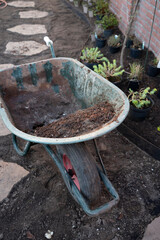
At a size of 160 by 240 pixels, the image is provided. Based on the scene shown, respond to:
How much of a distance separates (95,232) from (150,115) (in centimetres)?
149

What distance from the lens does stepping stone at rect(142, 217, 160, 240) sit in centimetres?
156

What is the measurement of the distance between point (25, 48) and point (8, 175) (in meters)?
3.22

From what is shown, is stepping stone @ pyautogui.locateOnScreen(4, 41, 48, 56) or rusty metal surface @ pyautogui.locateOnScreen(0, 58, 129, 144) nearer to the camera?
rusty metal surface @ pyautogui.locateOnScreen(0, 58, 129, 144)

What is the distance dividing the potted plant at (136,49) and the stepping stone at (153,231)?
2.54m

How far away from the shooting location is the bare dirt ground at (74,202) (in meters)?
1.61

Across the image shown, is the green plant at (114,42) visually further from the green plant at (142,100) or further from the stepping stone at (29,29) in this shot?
the stepping stone at (29,29)

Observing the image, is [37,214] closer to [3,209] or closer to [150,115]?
[3,209]

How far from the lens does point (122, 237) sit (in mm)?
1563

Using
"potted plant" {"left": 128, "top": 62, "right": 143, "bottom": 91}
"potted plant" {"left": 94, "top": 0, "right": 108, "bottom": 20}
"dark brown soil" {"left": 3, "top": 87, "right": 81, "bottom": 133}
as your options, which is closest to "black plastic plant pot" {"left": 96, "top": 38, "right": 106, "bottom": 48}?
"potted plant" {"left": 94, "top": 0, "right": 108, "bottom": 20}

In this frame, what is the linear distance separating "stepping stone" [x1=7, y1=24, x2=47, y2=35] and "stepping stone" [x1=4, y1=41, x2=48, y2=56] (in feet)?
1.97

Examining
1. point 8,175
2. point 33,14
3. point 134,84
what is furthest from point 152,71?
point 33,14

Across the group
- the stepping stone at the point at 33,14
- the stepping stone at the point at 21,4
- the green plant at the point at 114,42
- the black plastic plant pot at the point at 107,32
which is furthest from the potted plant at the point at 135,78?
the stepping stone at the point at 21,4

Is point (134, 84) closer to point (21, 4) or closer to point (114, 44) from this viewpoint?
point (114, 44)

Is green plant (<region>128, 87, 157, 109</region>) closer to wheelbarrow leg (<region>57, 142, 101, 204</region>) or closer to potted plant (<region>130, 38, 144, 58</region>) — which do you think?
wheelbarrow leg (<region>57, 142, 101, 204</region>)
